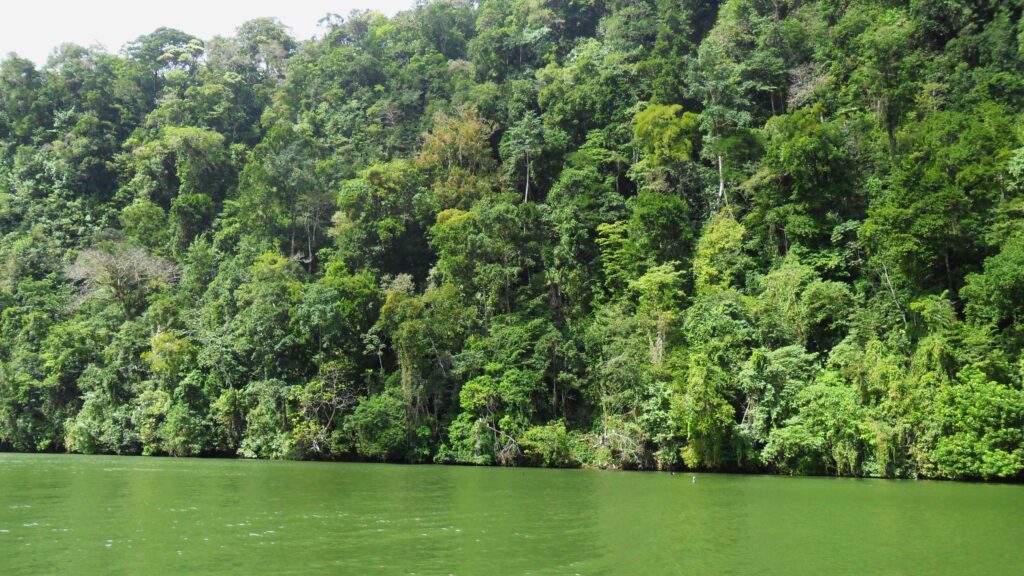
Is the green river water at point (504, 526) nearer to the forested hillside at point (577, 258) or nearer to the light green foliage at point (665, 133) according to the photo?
the forested hillside at point (577, 258)

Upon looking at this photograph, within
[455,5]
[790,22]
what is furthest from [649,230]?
[455,5]

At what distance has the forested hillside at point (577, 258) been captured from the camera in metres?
31.2

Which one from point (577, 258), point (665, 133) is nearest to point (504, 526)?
point (577, 258)

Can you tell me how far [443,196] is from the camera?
49.7m

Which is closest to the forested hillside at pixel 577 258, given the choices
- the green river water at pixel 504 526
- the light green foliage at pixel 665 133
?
the light green foliage at pixel 665 133

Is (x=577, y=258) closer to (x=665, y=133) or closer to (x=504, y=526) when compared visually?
(x=665, y=133)

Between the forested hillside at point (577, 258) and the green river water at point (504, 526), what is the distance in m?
5.27

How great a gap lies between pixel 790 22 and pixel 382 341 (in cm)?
3281

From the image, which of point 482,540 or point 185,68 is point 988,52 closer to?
point 482,540

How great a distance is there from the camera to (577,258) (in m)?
43.0

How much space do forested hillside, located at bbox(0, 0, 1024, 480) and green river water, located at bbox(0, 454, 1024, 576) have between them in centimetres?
527

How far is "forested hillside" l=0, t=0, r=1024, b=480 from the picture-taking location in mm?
31172

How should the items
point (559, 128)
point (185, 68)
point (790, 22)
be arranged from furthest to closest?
point (185, 68) < point (559, 128) < point (790, 22)

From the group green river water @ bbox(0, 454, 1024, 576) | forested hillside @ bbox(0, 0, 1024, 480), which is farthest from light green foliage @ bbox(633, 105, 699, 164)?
green river water @ bbox(0, 454, 1024, 576)
